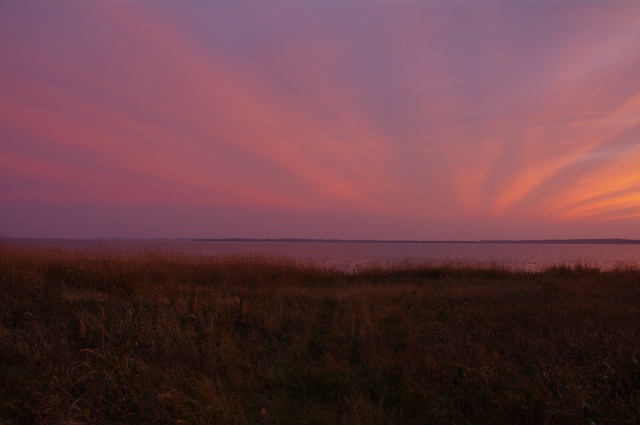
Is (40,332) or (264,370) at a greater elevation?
(40,332)

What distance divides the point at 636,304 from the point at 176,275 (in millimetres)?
12641

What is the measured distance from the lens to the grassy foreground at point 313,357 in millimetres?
3996

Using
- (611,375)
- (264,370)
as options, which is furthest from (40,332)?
(611,375)

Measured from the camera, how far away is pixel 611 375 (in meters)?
4.50

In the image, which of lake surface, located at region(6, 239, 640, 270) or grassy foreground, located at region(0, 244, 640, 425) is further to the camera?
lake surface, located at region(6, 239, 640, 270)

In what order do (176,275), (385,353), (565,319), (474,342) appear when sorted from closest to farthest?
(385,353) → (474,342) → (565,319) → (176,275)

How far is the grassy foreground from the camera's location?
3996 mm

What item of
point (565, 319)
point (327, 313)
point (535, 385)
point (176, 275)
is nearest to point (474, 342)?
point (535, 385)

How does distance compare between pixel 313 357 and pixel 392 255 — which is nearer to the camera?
pixel 313 357

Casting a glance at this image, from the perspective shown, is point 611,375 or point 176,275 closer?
point 611,375

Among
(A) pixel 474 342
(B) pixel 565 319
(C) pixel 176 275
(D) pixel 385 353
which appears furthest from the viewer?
(C) pixel 176 275

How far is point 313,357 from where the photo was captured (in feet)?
19.4

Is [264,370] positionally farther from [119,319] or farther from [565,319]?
[565,319]

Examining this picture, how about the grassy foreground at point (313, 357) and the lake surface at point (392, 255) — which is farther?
the lake surface at point (392, 255)
